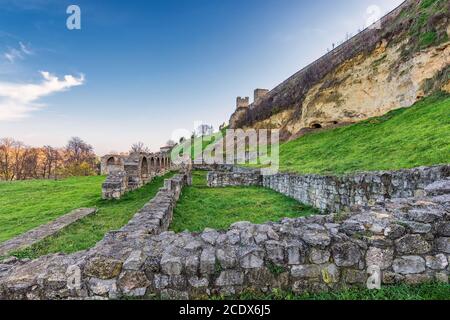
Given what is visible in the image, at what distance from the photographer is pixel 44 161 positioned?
52688 millimetres

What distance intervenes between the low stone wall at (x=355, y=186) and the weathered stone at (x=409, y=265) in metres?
2.03

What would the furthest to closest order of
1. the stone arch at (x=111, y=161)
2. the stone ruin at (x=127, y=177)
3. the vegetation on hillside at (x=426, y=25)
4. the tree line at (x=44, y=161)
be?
1. the tree line at (x=44, y=161)
2. the stone arch at (x=111, y=161)
3. the vegetation on hillside at (x=426, y=25)
4. the stone ruin at (x=127, y=177)

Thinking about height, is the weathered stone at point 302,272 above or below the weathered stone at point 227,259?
below

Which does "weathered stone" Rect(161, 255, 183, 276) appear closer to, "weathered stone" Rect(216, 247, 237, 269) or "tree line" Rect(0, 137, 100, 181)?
"weathered stone" Rect(216, 247, 237, 269)

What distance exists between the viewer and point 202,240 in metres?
3.49

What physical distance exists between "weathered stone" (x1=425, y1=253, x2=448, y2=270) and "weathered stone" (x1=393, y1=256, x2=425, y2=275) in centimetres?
8

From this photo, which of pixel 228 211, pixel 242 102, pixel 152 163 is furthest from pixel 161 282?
pixel 242 102

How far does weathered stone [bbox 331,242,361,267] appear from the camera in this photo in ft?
10.1

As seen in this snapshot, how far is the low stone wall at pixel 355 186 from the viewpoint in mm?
5537

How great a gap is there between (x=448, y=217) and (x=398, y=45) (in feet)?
73.9

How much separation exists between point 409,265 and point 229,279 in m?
2.15

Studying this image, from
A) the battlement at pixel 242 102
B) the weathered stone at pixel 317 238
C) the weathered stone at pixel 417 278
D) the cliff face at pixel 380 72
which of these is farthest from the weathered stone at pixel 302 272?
the battlement at pixel 242 102

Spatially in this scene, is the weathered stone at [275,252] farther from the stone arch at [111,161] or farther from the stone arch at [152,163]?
the stone arch at [111,161]

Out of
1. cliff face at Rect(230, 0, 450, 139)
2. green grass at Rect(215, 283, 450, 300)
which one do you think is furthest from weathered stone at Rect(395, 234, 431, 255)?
cliff face at Rect(230, 0, 450, 139)
